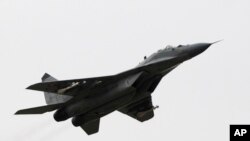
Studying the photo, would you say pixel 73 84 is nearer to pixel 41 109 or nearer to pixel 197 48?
pixel 41 109

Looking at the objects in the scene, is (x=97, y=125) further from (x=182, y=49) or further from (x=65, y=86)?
(x=182, y=49)

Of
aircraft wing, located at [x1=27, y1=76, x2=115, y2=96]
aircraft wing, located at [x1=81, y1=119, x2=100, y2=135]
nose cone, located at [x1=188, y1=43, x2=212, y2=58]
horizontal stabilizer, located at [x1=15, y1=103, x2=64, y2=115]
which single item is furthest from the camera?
aircraft wing, located at [x1=81, y1=119, x2=100, y2=135]

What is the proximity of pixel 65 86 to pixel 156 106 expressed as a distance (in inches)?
285

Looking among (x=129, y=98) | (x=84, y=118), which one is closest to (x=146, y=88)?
(x=129, y=98)

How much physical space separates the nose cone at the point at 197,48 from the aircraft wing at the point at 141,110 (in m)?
6.77

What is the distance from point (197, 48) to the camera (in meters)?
42.4

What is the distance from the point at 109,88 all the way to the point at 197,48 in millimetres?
5973

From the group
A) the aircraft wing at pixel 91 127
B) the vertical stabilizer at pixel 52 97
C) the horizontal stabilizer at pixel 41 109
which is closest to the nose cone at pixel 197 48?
the vertical stabilizer at pixel 52 97

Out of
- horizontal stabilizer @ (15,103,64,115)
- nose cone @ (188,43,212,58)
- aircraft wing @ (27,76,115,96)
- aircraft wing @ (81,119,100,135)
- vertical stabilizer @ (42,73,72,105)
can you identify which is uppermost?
nose cone @ (188,43,212,58)

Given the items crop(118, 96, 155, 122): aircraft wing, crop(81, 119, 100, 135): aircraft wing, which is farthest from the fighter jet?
crop(118, 96, 155, 122): aircraft wing

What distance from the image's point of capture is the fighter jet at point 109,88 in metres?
42.8

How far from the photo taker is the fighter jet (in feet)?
140

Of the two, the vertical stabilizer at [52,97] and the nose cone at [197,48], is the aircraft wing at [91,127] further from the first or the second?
the nose cone at [197,48]

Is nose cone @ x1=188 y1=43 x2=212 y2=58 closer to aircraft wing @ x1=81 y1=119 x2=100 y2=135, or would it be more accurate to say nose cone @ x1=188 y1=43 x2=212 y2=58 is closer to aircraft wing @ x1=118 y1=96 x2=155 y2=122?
aircraft wing @ x1=118 y1=96 x2=155 y2=122
